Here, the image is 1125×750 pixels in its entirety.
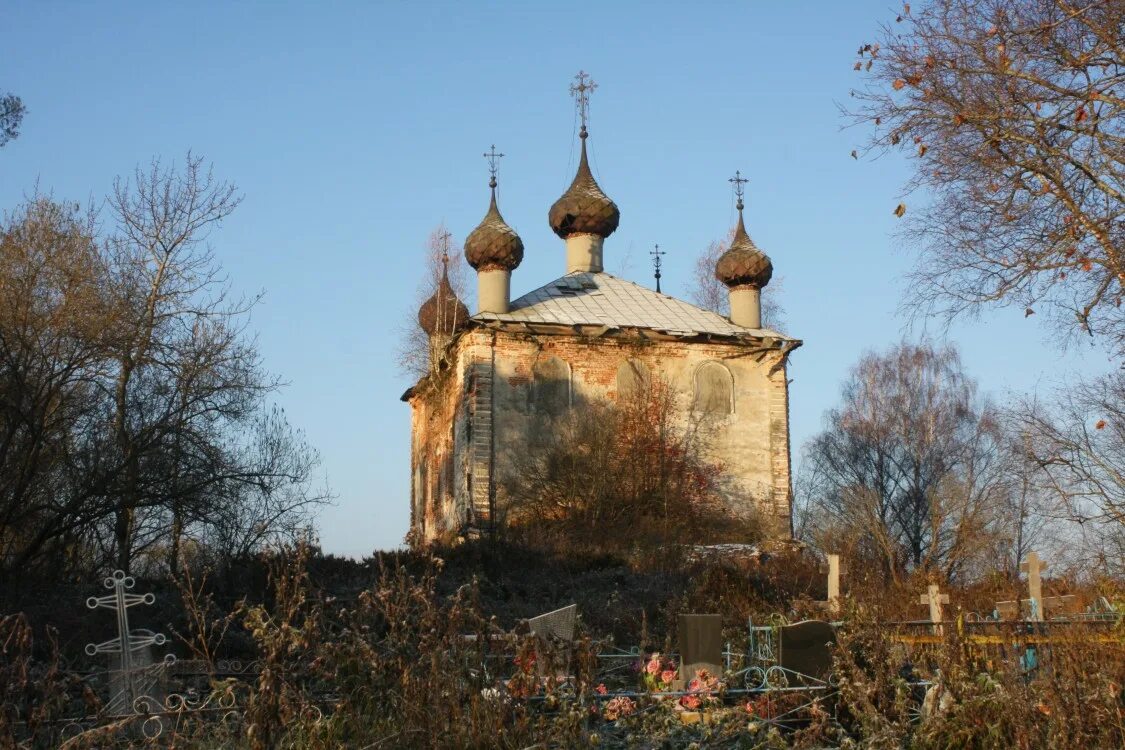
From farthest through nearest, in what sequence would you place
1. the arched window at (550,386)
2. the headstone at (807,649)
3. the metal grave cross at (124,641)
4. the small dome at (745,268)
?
the small dome at (745,268), the arched window at (550,386), the headstone at (807,649), the metal grave cross at (124,641)

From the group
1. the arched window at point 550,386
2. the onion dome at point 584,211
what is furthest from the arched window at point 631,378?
the onion dome at point 584,211

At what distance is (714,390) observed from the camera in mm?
26375

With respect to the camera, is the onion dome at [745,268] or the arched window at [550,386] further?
the onion dome at [745,268]

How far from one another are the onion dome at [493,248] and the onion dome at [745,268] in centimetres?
454

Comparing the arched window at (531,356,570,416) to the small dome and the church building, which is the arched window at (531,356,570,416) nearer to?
the church building

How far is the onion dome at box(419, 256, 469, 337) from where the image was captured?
28.6 metres

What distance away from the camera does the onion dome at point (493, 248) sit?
85.4ft

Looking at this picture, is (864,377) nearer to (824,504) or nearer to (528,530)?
(824,504)

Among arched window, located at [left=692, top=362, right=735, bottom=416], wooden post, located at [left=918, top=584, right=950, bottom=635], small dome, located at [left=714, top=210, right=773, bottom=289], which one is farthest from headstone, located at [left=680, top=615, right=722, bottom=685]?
small dome, located at [left=714, top=210, right=773, bottom=289]

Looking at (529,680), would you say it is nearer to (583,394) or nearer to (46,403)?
(46,403)

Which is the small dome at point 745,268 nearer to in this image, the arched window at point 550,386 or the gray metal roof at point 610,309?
the gray metal roof at point 610,309

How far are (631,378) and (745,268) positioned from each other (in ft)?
12.3

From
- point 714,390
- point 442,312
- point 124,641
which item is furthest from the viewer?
point 442,312

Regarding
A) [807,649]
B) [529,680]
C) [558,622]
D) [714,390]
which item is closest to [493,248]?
[714,390]
